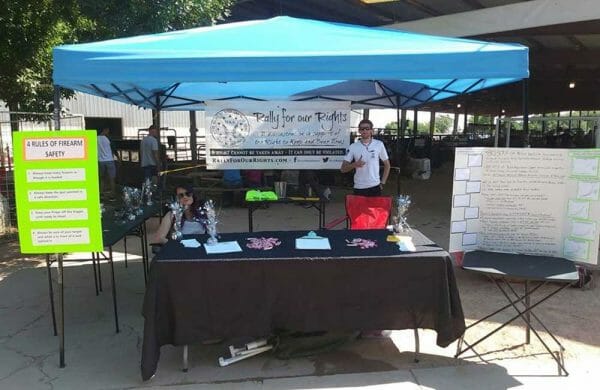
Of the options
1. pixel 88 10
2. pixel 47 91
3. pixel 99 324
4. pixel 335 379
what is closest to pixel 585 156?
pixel 335 379

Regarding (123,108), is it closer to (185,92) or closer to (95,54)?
(185,92)

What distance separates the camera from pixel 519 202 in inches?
143

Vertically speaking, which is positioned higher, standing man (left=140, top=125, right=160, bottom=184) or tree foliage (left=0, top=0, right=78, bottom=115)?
tree foliage (left=0, top=0, right=78, bottom=115)

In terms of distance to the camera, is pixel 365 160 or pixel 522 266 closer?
pixel 522 266

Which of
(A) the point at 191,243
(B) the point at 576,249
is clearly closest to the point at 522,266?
(B) the point at 576,249

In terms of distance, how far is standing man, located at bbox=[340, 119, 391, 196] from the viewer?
5.46 m

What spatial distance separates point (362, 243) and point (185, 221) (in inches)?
63.5

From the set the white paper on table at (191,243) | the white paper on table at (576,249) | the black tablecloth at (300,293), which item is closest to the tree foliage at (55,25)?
the white paper on table at (191,243)

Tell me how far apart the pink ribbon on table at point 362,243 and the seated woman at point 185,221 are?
137 centimetres

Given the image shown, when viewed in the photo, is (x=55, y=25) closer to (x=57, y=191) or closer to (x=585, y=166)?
(x=57, y=191)

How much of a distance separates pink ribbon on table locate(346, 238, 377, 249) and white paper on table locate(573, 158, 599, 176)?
1.57 meters

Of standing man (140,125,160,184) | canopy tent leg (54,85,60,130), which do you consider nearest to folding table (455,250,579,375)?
canopy tent leg (54,85,60,130)

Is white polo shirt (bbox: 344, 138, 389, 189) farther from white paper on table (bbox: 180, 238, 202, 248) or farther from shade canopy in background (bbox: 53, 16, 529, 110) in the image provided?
white paper on table (bbox: 180, 238, 202, 248)

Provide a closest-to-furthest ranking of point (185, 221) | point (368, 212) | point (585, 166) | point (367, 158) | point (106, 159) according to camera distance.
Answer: point (585, 166), point (185, 221), point (368, 212), point (367, 158), point (106, 159)
